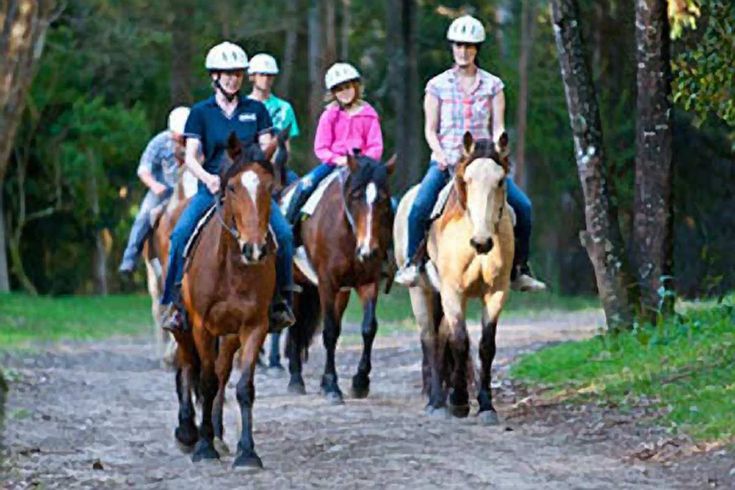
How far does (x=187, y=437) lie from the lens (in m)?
14.5

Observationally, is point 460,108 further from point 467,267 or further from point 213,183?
point 213,183

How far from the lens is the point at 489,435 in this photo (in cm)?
1497

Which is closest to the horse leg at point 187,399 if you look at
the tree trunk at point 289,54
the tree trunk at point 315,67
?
the tree trunk at point 315,67

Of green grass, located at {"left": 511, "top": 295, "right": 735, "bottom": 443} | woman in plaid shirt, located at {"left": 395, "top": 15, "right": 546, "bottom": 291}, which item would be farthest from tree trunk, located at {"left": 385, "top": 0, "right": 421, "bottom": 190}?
woman in plaid shirt, located at {"left": 395, "top": 15, "right": 546, "bottom": 291}

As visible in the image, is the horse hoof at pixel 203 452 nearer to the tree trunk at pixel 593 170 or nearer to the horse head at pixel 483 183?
the horse head at pixel 483 183

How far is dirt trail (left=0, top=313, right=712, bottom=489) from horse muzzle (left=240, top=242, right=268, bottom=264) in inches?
53.8

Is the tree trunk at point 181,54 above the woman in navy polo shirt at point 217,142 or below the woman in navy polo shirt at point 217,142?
above

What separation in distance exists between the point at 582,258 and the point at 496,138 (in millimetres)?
32169

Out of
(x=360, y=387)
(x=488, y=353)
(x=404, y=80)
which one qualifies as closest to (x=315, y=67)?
(x=404, y=80)

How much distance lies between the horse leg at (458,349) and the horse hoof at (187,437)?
2578 millimetres

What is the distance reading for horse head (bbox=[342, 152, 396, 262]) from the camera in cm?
1795

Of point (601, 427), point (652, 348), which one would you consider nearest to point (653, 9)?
point (652, 348)

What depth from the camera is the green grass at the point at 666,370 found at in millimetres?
14766

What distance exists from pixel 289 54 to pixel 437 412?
39.7 metres
